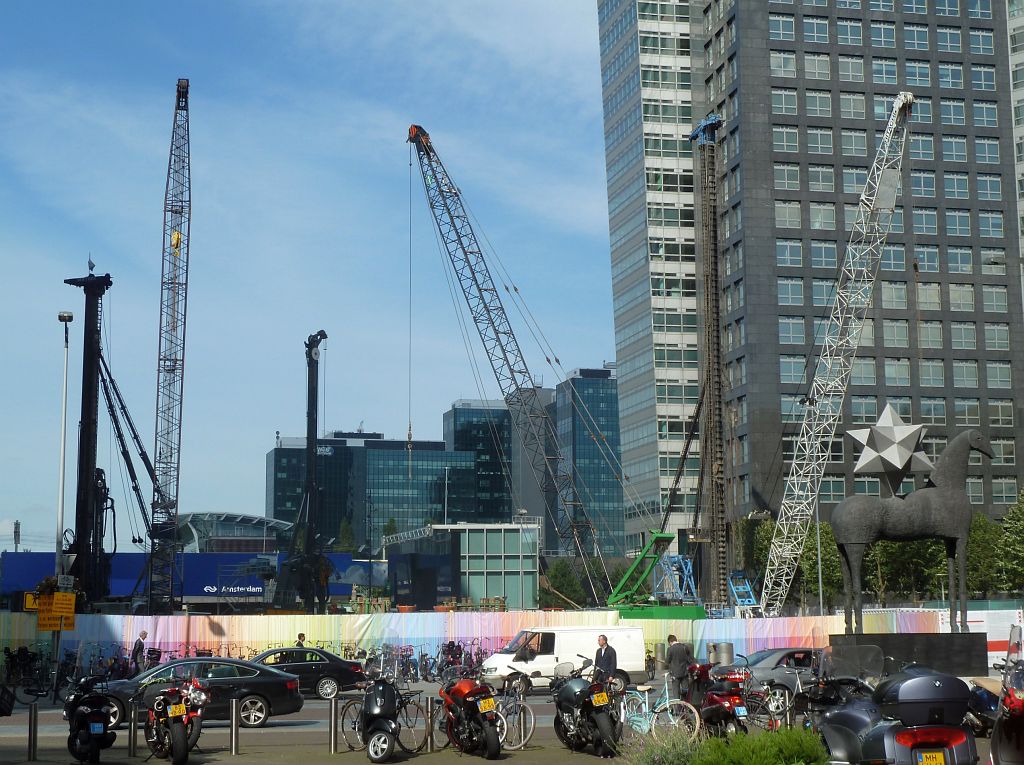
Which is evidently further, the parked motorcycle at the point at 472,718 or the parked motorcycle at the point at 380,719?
the parked motorcycle at the point at 472,718

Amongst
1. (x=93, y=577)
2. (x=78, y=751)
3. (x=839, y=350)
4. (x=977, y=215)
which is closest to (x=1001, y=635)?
(x=78, y=751)

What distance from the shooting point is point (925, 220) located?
117375 millimetres

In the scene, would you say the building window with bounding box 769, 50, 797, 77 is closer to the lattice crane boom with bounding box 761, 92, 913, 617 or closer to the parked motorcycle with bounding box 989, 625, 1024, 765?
the lattice crane boom with bounding box 761, 92, 913, 617

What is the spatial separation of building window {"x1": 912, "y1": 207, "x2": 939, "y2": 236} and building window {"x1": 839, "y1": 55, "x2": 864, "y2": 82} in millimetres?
12885

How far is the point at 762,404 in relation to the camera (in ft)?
367

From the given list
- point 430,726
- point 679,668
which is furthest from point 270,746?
point 679,668

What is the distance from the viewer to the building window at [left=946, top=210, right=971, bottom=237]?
118 metres

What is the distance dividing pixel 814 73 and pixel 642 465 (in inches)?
1587

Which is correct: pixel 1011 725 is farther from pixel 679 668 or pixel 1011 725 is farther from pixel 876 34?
pixel 876 34

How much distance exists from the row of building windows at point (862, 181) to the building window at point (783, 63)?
8344 mm

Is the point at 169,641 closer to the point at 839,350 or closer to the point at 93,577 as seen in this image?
the point at 93,577

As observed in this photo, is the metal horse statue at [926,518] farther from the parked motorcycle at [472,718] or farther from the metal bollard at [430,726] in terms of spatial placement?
the parked motorcycle at [472,718]

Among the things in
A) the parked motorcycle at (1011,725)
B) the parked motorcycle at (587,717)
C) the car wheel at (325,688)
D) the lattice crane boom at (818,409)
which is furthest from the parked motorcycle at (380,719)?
the lattice crane boom at (818,409)

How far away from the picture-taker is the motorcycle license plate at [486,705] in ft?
69.6
